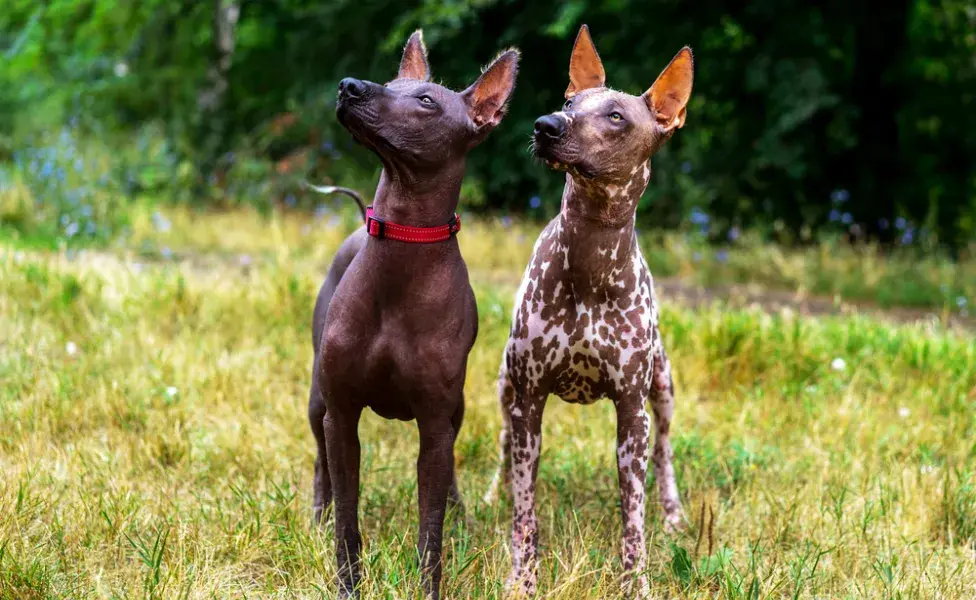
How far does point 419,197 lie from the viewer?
8.87ft

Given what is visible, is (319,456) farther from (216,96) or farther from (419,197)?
(216,96)

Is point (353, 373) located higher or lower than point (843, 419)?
higher

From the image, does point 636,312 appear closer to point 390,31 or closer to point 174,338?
point 174,338

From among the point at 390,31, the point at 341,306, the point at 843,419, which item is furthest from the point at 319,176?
the point at 341,306

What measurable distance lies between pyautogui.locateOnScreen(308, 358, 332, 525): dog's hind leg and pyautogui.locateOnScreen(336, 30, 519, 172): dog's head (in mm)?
891

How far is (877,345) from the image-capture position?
5359 mm

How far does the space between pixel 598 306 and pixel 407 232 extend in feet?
2.26

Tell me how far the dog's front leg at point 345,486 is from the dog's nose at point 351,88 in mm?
958

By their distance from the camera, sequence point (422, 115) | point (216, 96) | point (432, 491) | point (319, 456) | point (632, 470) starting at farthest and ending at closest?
point (216, 96), point (319, 456), point (632, 470), point (432, 491), point (422, 115)

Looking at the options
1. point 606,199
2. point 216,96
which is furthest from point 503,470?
point 216,96

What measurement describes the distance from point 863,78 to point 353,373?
7.59 meters

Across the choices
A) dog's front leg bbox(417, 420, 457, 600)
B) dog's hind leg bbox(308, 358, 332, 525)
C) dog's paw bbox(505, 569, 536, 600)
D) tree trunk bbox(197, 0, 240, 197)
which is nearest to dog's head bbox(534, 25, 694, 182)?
dog's front leg bbox(417, 420, 457, 600)

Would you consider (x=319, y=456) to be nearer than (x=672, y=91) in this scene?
No

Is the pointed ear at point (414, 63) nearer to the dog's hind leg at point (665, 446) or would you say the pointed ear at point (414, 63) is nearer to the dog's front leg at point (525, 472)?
the dog's front leg at point (525, 472)
